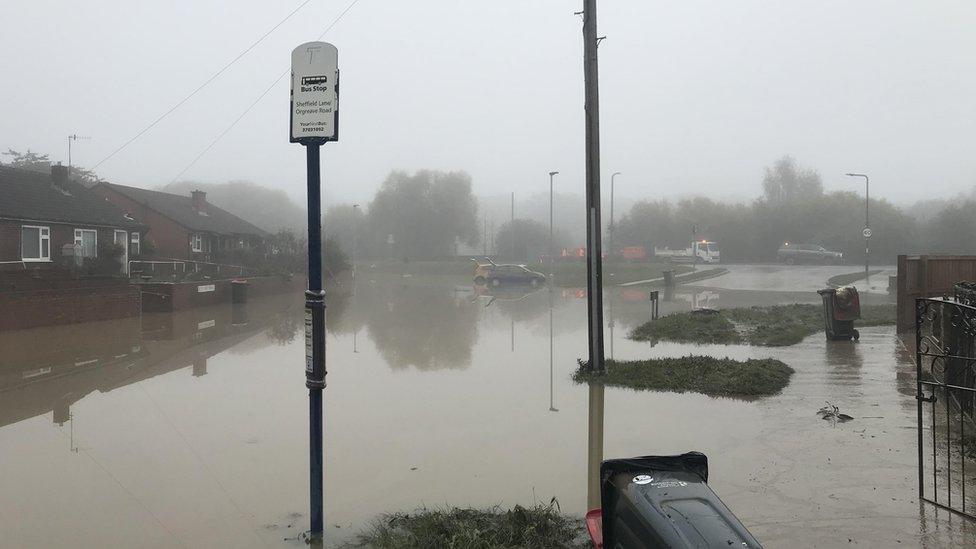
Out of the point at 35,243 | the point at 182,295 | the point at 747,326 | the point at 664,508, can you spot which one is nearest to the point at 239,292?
the point at 182,295

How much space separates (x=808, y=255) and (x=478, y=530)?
61.9 m


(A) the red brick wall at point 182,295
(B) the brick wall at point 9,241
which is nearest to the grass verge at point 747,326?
(A) the red brick wall at point 182,295

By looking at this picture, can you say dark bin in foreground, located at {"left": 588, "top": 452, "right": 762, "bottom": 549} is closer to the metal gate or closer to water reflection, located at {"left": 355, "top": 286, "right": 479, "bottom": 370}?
the metal gate

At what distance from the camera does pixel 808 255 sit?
202 feet

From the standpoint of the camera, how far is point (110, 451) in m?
8.31

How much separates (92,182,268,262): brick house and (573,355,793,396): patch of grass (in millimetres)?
34242

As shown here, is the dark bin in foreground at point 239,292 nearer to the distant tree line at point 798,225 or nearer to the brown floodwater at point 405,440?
the brown floodwater at point 405,440

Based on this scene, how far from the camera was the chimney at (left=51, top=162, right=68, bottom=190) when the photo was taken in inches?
1198

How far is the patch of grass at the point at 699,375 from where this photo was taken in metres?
11.4

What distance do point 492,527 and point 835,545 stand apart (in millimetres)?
2455

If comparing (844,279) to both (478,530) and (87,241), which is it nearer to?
(87,241)

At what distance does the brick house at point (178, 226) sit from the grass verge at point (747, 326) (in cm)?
3032

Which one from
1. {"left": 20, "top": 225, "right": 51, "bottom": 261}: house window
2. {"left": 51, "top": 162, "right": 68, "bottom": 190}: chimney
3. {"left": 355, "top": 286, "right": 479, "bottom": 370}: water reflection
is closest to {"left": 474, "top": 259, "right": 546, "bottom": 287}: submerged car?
{"left": 355, "top": 286, "right": 479, "bottom": 370}: water reflection

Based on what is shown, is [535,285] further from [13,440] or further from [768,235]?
[768,235]
